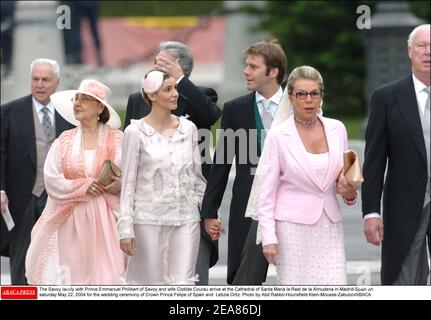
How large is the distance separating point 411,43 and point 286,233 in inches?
55.1

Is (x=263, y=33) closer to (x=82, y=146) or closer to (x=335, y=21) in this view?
(x=335, y=21)

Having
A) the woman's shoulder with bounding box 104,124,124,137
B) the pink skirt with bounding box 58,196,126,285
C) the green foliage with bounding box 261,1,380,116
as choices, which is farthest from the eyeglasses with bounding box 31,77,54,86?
the green foliage with bounding box 261,1,380,116

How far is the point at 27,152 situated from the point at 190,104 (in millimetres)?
1655

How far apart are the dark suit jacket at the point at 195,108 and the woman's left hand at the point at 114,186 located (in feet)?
1.98

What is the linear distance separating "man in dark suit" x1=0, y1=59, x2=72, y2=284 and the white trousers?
1.88m

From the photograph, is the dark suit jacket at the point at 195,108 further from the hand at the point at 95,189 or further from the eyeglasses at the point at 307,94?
the eyeglasses at the point at 307,94

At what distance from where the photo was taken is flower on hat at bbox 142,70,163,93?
8805 millimetres

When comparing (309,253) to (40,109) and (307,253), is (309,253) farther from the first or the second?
(40,109)

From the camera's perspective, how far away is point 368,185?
8.84 meters

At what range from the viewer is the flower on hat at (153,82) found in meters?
8.80

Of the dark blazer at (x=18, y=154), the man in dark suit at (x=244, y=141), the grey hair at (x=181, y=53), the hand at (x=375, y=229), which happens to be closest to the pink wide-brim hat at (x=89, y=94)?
the grey hair at (x=181, y=53)

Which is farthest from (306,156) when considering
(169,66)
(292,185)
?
(169,66)

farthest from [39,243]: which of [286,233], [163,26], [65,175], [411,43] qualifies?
[163,26]

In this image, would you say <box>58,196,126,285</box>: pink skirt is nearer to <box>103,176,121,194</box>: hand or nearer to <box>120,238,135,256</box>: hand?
<box>103,176,121,194</box>: hand
